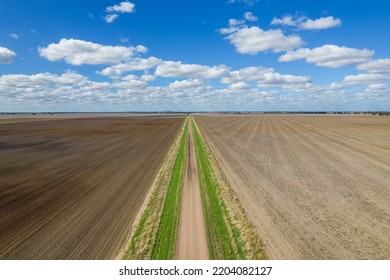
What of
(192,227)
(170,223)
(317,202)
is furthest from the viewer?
(317,202)

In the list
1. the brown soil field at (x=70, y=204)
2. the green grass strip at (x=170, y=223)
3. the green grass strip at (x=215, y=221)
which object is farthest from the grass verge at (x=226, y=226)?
the brown soil field at (x=70, y=204)

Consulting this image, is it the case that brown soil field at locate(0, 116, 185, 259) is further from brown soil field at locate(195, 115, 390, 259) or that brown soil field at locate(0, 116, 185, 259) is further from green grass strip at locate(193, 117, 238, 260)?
brown soil field at locate(195, 115, 390, 259)

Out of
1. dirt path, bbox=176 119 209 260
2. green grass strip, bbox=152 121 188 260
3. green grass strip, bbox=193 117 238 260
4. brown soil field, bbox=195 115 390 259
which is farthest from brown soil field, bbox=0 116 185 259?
brown soil field, bbox=195 115 390 259

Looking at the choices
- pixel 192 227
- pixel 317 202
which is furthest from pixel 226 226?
pixel 317 202

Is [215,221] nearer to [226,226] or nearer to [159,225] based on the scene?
[226,226]

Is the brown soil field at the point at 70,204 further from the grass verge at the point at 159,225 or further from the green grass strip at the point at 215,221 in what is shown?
the green grass strip at the point at 215,221

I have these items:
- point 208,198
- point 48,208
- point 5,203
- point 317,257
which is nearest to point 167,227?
point 208,198
